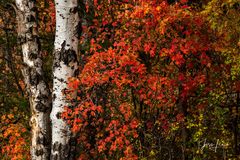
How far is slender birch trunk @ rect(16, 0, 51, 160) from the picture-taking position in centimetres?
602

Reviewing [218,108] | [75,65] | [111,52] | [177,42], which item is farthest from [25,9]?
[218,108]

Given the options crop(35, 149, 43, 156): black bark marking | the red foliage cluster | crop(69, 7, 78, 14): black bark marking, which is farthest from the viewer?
the red foliage cluster

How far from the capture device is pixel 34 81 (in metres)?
6.05

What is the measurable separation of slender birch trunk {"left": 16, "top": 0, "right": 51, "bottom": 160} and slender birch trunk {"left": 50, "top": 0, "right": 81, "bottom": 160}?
1.23 ft

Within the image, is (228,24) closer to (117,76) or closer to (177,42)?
(177,42)

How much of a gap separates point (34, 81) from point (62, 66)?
78 cm

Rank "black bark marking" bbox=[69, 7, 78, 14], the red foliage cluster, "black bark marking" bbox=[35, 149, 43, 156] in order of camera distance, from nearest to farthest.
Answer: "black bark marking" bbox=[69, 7, 78, 14]
"black bark marking" bbox=[35, 149, 43, 156]
the red foliage cluster

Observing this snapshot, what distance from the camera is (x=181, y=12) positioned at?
628 cm

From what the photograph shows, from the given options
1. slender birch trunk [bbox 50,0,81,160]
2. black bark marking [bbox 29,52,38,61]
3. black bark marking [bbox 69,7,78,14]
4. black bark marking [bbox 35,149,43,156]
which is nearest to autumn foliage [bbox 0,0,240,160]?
slender birch trunk [bbox 50,0,81,160]

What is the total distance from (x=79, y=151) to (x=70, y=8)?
11.7ft

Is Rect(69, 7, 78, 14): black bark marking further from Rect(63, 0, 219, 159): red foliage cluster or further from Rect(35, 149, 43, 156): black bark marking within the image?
Rect(35, 149, 43, 156): black bark marking

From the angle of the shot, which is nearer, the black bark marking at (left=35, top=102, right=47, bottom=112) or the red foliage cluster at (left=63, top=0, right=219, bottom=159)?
the black bark marking at (left=35, top=102, right=47, bottom=112)

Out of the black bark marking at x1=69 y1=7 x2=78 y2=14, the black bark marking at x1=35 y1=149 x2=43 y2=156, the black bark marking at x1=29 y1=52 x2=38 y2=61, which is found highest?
the black bark marking at x1=69 y1=7 x2=78 y2=14

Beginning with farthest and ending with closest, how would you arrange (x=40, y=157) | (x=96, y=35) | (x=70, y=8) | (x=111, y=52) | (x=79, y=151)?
(x=96, y=35) < (x=79, y=151) < (x=111, y=52) < (x=40, y=157) < (x=70, y=8)
